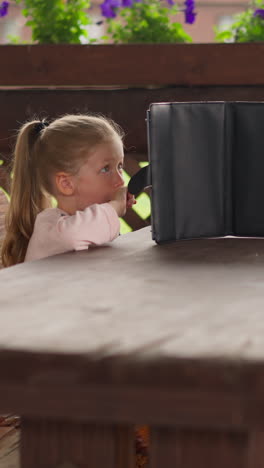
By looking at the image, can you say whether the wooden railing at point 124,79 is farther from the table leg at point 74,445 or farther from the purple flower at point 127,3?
the table leg at point 74,445

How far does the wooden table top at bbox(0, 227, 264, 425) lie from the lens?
1.77ft

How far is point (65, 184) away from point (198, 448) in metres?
1.08

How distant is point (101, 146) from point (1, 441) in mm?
579

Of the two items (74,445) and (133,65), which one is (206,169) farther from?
(133,65)

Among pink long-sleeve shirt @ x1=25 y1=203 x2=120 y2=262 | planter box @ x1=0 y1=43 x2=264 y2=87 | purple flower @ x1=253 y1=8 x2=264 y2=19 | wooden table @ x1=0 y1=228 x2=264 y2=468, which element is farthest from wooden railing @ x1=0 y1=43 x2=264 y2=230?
wooden table @ x1=0 y1=228 x2=264 y2=468

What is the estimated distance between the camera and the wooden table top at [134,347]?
541 mm

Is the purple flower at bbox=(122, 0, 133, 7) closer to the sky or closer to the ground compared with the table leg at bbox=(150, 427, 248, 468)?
closer to the sky

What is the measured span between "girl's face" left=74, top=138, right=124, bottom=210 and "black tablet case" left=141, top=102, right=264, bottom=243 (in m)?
0.33

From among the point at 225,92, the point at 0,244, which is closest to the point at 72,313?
the point at 0,244

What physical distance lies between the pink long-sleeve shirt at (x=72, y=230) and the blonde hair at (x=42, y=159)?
0.17m

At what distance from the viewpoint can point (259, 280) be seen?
0.87m

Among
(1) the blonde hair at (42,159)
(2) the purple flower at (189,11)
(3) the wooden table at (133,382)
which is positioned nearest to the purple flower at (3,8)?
(2) the purple flower at (189,11)

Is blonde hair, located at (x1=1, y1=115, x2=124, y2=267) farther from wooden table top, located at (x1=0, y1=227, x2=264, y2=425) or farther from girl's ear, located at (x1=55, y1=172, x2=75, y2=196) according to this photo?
wooden table top, located at (x1=0, y1=227, x2=264, y2=425)

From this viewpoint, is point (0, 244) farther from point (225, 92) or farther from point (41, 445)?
point (41, 445)
